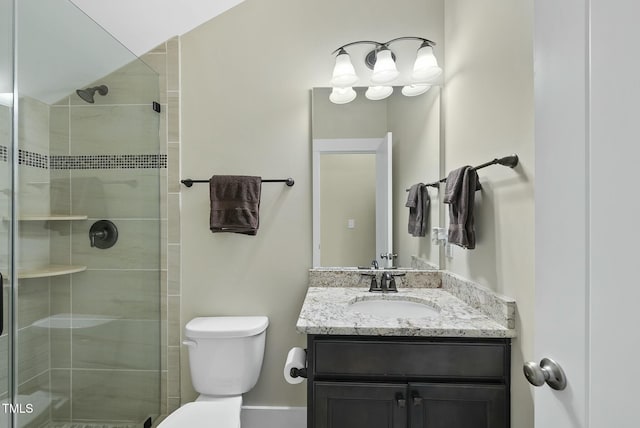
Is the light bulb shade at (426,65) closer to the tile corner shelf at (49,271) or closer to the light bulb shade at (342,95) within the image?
the light bulb shade at (342,95)

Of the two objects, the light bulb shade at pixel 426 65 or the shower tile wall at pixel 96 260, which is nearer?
the shower tile wall at pixel 96 260

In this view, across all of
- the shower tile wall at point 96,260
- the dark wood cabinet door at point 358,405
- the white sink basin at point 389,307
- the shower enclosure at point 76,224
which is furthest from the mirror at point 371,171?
the shower enclosure at point 76,224

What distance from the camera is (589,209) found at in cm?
57

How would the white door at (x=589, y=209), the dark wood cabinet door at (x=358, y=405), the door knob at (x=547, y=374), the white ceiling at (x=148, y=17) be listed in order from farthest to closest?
1. the white ceiling at (x=148, y=17)
2. the dark wood cabinet door at (x=358, y=405)
3. the door knob at (x=547, y=374)
4. the white door at (x=589, y=209)

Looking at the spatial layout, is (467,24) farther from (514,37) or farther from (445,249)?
(445,249)

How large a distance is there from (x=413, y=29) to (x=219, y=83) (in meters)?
1.13

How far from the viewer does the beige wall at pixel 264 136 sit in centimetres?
183

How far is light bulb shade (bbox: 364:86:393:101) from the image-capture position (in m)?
1.77

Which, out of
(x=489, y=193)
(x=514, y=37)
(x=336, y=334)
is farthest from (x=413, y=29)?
(x=336, y=334)

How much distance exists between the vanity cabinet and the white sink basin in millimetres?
361

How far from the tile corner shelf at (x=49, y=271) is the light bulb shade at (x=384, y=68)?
1.76m

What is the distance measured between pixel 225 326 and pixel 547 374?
1.41 meters

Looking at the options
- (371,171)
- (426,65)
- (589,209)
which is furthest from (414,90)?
(589,209)

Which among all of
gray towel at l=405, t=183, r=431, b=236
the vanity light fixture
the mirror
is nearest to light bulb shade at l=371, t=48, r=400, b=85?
the vanity light fixture
